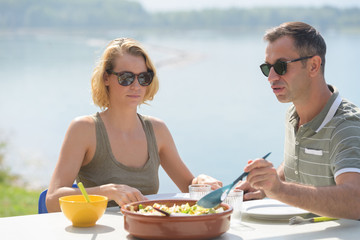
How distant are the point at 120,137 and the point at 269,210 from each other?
0.91 metres

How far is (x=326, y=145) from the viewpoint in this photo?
223 cm

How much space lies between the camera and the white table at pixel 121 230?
1799 millimetres

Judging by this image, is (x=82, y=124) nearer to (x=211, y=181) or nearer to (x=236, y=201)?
(x=211, y=181)

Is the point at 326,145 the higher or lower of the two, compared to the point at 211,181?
higher

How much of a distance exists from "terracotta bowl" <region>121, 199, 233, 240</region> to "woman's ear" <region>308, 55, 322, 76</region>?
89 cm

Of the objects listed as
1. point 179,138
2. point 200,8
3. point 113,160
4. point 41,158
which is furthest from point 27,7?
point 113,160

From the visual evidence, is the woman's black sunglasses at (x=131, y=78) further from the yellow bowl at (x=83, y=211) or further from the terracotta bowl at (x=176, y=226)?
the terracotta bowl at (x=176, y=226)

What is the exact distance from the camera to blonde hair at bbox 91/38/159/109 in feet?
8.91

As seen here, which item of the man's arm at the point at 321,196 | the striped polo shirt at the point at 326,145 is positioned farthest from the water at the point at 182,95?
the man's arm at the point at 321,196

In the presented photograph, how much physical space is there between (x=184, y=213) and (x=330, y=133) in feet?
2.52

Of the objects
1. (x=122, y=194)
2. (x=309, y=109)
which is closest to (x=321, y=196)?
(x=309, y=109)

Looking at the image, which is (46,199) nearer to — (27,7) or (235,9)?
(235,9)

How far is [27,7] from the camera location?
16234 mm

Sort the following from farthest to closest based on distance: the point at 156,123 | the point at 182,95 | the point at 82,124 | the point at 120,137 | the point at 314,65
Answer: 1. the point at 182,95
2. the point at 156,123
3. the point at 120,137
4. the point at 82,124
5. the point at 314,65
